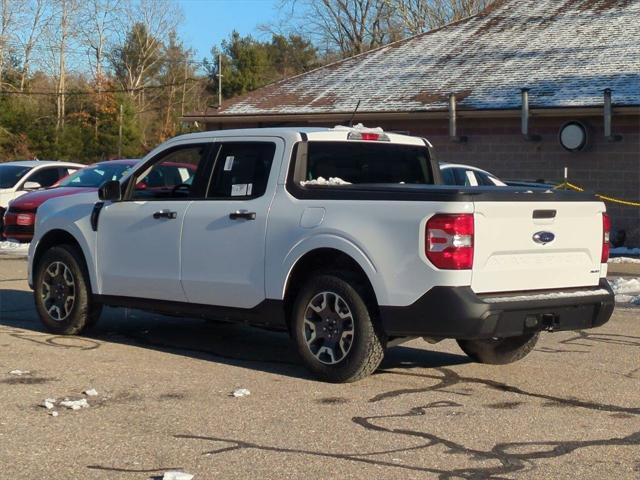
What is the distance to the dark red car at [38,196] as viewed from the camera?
63.2ft

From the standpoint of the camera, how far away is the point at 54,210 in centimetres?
1007

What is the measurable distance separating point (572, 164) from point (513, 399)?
55.0ft

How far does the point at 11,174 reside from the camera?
22.8 m

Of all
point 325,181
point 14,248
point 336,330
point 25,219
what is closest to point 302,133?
point 325,181

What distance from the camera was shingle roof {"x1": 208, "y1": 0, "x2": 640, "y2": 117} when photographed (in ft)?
78.2

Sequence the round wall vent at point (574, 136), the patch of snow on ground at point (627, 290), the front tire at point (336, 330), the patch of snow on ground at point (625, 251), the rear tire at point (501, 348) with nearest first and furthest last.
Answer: the front tire at point (336, 330), the rear tire at point (501, 348), the patch of snow on ground at point (627, 290), the patch of snow on ground at point (625, 251), the round wall vent at point (574, 136)

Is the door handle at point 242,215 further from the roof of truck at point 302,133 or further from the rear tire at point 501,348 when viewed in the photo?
the rear tire at point 501,348

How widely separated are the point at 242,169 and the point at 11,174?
15.2 m

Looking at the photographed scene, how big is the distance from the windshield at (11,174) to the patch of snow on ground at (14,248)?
6.96 ft

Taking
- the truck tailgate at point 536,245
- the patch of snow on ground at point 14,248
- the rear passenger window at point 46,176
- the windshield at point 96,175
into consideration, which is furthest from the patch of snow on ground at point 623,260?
the truck tailgate at point 536,245

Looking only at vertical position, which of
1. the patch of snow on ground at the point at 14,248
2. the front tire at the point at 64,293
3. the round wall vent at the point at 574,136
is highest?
the round wall vent at the point at 574,136

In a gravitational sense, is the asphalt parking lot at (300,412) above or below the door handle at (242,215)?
below

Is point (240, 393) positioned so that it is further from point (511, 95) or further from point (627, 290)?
point (511, 95)

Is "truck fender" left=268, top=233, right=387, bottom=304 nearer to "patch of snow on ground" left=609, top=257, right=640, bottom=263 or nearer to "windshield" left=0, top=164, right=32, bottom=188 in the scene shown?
"patch of snow on ground" left=609, top=257, right=640, bottom=263
